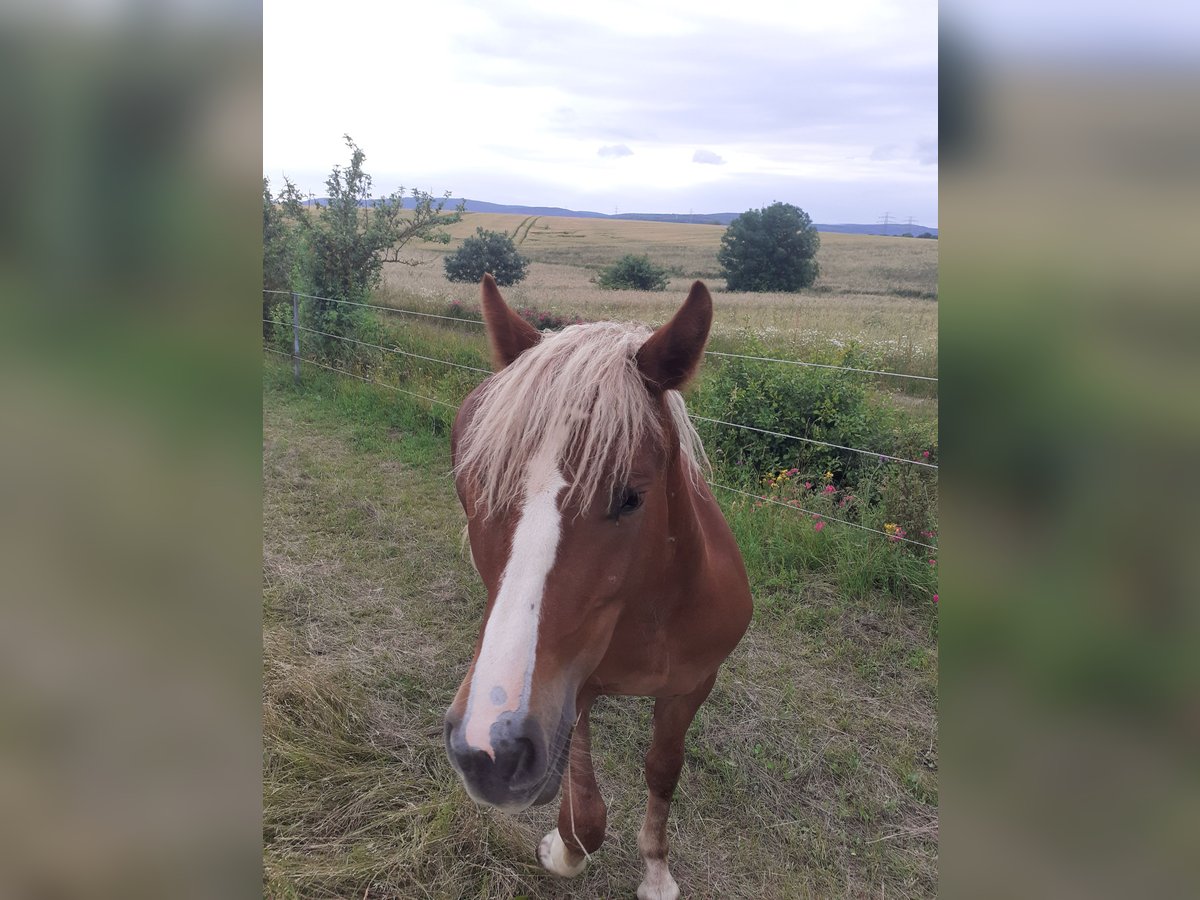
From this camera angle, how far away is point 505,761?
1.19m

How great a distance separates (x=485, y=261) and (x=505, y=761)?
25377 mm

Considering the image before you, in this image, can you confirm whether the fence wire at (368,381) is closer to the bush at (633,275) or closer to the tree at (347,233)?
the tree at (347,233)

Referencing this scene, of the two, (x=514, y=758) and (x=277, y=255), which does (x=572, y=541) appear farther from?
(x=277, y=255)

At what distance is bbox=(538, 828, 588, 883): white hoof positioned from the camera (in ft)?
7.64

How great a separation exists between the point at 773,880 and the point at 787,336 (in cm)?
816

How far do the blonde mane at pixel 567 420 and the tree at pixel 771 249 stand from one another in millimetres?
30396

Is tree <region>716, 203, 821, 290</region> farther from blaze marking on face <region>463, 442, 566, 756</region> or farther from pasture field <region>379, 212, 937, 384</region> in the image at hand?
blaze marking on face <region>463, 442, 566, 756</region>

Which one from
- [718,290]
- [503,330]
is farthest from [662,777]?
[718,290]

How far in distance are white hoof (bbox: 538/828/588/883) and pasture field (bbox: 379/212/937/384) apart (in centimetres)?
431
